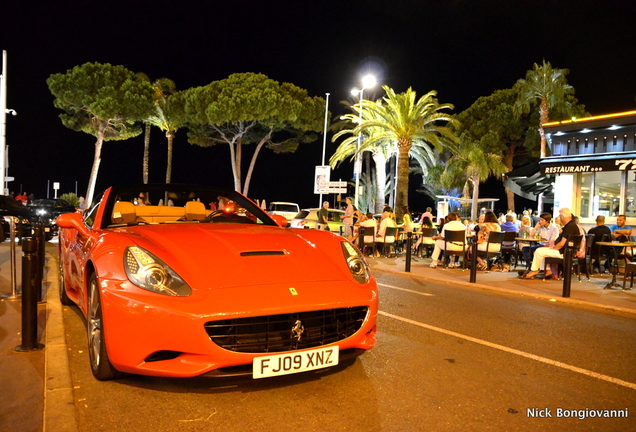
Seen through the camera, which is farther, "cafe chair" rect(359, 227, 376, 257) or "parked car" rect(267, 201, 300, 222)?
"parked car" rect(267, 201, 300, 222)

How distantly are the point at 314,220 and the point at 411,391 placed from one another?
1788 cm

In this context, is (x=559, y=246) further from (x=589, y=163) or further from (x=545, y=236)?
(x=589, y=163)

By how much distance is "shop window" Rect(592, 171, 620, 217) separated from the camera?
18188 mm

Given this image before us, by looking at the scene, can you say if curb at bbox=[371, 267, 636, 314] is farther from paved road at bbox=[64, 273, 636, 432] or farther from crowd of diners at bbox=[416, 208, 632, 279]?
paved road at bbox=[64, 273, 636, 432]

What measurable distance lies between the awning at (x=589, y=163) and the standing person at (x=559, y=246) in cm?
817

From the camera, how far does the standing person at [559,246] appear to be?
416 inches

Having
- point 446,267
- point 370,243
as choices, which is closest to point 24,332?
point 446,267

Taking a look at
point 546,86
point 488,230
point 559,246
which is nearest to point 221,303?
point 559,246

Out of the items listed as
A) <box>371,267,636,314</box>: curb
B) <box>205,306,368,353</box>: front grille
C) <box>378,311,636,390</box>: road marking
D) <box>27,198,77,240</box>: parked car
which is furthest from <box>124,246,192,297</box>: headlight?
<box>27,198,77,240</box>: parked car

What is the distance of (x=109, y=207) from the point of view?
15.2 ft

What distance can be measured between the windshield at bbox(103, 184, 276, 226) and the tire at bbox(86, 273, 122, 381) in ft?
2.87

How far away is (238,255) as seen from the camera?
3.58m

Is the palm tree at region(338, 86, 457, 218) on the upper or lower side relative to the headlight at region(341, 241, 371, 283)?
upper

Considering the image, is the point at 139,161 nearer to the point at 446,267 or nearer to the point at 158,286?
the point at 446,267
